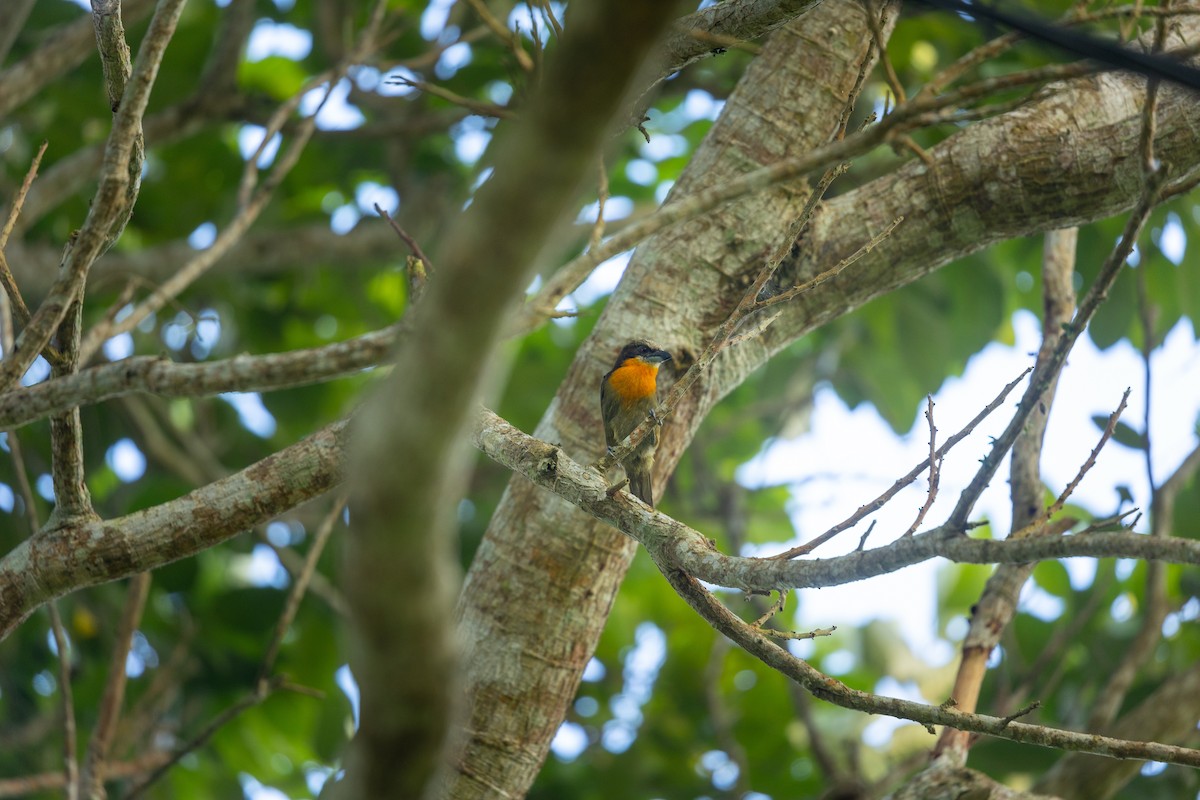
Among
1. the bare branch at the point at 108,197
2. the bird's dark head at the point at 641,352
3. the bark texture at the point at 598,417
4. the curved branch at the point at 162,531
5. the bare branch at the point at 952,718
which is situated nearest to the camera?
the bare branch at the point at 952,718

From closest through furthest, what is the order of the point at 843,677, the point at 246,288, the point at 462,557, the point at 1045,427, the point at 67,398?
the point at 67,398, the point at 1045,427, the point at 462,557, the point at 843,677, the point at 246,288

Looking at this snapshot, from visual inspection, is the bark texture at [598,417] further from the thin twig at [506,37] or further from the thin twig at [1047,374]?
the thin twig at [1047,374]

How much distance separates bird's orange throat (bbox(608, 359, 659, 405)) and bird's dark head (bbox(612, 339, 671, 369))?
60 mm

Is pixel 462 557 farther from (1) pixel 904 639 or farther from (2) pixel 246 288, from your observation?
(1) pixel 904 639

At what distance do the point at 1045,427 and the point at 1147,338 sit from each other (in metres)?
0.60

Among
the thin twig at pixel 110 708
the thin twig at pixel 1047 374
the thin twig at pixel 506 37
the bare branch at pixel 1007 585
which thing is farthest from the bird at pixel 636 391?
the thin twig at pixel 110 708

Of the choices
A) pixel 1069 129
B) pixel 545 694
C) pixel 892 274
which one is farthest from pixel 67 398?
pixel 1069 129

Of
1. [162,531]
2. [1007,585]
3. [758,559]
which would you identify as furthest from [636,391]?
[758,559]

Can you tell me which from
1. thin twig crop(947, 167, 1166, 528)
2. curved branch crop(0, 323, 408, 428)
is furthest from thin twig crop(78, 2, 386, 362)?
thin twig crop(947, 167, 1166, 528)

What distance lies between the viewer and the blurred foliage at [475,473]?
5.03 meters

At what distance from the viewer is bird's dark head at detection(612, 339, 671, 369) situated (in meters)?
3.18

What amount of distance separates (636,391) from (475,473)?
8.90ft

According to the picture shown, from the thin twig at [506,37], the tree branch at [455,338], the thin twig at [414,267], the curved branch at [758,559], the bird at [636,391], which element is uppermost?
the thin twig at [506,37]

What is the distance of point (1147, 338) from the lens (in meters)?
3.69
